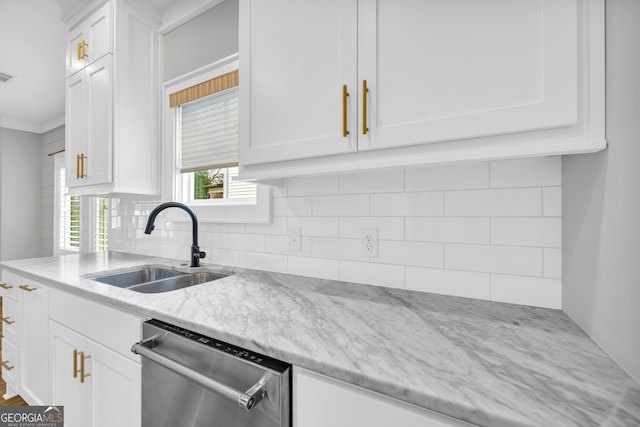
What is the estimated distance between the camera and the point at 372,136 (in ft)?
3.07

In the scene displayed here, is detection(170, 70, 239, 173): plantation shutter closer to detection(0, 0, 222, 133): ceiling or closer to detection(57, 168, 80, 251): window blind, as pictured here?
detection(0, 0, 222, 133): ceiling

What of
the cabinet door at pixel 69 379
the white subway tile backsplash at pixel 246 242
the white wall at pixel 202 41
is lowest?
the cabinet door at pixel 69 379

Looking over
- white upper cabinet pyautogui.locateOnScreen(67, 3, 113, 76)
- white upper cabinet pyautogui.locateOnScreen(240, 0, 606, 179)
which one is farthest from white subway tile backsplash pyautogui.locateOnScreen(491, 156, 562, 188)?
white upper cabinet pyautogui.locateOnScreen(67, 3, 113, 76)

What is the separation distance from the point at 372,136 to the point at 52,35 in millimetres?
3020

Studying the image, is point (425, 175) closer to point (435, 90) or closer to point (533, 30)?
point (435, 90)

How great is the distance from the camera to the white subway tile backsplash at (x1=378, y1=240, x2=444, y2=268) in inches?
44.9

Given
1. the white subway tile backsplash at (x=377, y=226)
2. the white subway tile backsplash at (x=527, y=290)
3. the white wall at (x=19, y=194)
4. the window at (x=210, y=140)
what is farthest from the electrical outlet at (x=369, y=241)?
the white wall at (x=19, y=194)

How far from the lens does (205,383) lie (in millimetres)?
803

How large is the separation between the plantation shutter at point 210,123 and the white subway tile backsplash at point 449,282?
1.25 metres

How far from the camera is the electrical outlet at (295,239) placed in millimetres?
1488

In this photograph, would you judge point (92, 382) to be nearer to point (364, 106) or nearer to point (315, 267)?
point (315, 267)

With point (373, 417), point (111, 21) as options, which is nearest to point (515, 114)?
point (373, 417)

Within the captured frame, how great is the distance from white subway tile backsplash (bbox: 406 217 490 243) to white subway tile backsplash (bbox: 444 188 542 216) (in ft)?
0.10

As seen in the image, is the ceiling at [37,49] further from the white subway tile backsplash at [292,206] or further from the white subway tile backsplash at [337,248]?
the white subway tile backsplash at [337,248]
